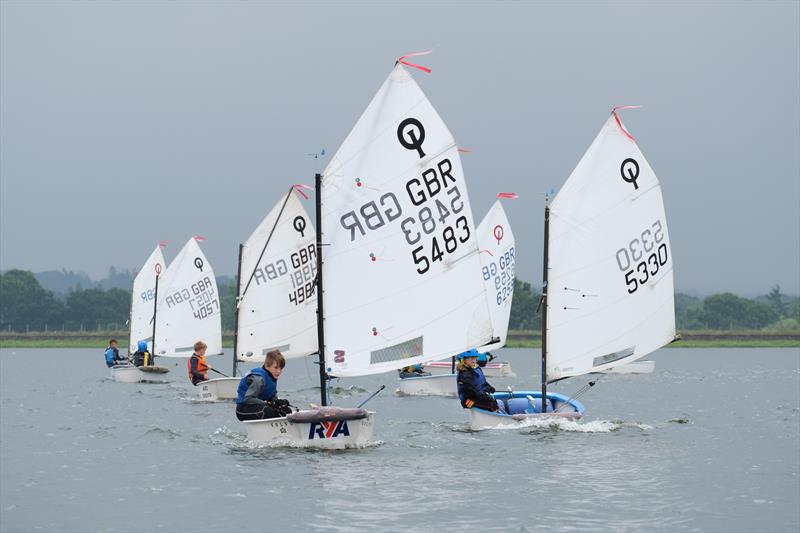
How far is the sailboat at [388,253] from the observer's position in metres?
23.1

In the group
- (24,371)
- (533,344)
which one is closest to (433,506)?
(24,371)

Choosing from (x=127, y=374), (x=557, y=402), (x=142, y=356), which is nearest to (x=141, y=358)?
(x=142, y=356)

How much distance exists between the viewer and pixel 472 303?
2447 cm

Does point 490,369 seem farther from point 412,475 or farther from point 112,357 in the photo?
point 412,475

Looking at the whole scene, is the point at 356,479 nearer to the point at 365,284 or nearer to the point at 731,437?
the point at 365,284

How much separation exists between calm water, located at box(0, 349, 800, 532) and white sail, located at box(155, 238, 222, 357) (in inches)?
776

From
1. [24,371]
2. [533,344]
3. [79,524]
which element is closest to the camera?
[79,524]

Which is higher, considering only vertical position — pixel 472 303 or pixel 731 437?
pixel 472 303

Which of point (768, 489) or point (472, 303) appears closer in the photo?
point (768, 489)

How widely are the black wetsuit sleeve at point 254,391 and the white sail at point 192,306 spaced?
3222cm

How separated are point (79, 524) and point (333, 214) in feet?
29.3

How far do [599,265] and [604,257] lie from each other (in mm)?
252

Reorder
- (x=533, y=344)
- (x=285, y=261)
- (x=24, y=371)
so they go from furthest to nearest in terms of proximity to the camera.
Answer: (x=533, y=344), (x=24, y=371), (x=285, y=261)

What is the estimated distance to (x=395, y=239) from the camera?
77.7ft
